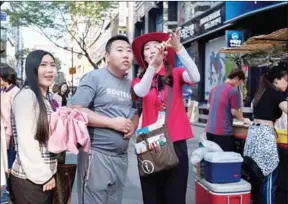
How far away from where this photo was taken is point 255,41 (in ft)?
17.6

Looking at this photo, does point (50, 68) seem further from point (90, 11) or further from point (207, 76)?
point (90, 11)

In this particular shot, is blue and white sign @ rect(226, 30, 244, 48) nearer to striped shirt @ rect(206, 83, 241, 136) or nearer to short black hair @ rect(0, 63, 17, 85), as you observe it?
striped shirt @ rect(206, 83, 241, 136)

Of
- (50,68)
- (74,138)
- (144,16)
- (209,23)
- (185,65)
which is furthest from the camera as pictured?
(144,16)

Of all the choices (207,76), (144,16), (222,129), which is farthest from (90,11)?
(222,129)

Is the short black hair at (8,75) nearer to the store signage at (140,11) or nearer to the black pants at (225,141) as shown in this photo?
the black pants at (225,141)

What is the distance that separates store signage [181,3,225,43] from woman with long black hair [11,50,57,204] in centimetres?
1210

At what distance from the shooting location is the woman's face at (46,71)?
2996mm

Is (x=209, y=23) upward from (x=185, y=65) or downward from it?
upward

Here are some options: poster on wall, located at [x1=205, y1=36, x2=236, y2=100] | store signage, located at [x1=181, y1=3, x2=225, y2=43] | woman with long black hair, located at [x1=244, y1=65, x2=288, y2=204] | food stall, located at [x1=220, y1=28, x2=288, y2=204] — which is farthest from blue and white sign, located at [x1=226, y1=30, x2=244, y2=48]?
woman with long black hair, located at [x1=244, y1=65, x2=288, y2=204]

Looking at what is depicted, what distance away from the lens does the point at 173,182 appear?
3449 mm

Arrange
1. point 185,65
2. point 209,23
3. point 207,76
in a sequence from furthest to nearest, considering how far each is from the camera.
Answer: point 207,76
point 209,23
point 185,65

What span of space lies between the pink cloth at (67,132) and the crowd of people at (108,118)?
0.18 feet

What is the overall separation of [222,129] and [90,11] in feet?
84.9

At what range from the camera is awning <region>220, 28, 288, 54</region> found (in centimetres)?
503
